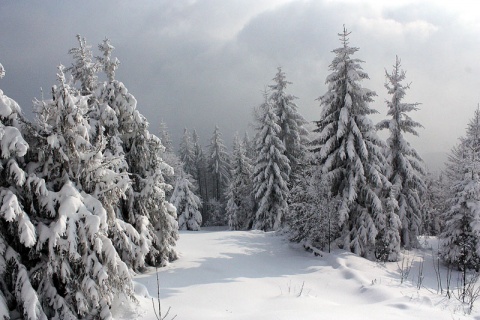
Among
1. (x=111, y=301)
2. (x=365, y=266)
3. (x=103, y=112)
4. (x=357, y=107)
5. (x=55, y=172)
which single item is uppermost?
(x=357, y=107)

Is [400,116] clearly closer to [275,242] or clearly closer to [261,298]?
[275,242]

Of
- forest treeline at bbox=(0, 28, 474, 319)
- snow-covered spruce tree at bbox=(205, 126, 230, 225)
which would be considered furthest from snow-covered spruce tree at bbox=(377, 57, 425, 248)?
snow-covered spruce tree at bbox=(205, 126, 230, 225)

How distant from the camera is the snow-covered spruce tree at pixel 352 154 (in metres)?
19.2

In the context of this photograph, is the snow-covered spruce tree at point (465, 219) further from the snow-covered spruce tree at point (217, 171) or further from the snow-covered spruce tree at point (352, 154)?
the snow-covered spruce tree at point (217, 171)

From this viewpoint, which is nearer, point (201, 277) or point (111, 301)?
point (111, 301)

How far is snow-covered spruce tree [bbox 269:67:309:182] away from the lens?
30.7 meters

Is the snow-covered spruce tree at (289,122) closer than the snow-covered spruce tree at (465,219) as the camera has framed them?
No

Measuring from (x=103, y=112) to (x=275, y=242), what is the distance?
1302 cm

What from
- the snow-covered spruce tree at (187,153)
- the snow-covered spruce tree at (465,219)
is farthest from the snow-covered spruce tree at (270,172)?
the snow-covered spruce tree at (187,153)

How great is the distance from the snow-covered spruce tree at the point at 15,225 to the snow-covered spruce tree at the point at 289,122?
2469 cm

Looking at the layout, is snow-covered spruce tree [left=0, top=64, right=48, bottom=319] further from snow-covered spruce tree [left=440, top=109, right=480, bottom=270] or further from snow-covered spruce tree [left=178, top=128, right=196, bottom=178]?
snow-covered spruce tree [left=178, top=128, right=196, bottom=178]

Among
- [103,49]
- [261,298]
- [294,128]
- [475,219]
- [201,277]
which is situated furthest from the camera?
[294,128]

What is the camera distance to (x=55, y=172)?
7.97 metres

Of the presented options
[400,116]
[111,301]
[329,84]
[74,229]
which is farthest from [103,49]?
[400,116]
